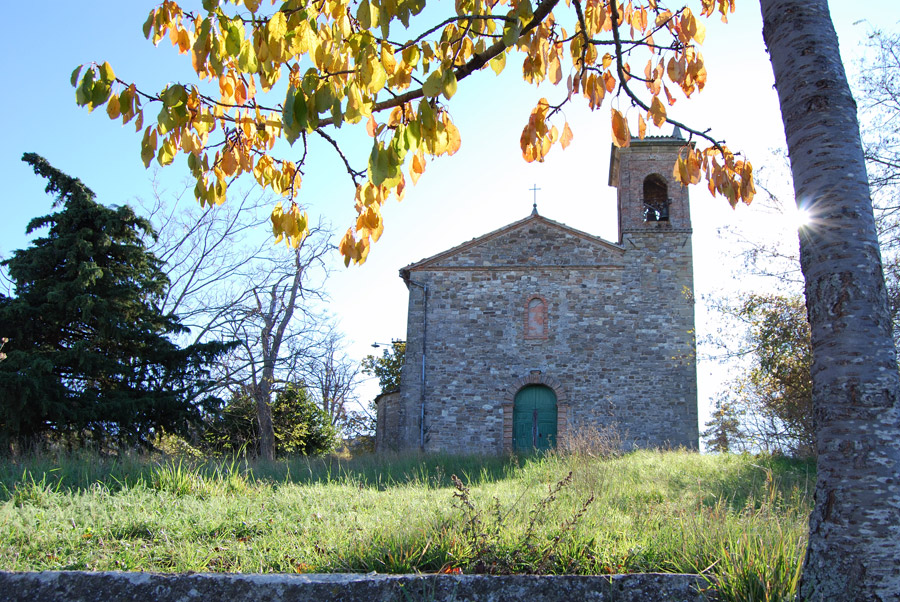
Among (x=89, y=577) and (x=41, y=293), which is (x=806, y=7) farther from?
(x=41, y=293)

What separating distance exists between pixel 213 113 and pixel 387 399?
766 inches

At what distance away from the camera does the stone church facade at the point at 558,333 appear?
18.0 meters

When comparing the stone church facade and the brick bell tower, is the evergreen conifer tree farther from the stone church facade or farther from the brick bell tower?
the brick bell tower

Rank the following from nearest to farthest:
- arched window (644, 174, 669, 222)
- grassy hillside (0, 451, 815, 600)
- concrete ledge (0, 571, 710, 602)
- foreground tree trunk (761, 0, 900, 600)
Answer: foreground tree trunk (761, 0, 900, 600) < concrete ledge (0, 571, 710, 602) < grassy hillside (0, 451, 815, 600) < arched window (644, 174, 669, 222)

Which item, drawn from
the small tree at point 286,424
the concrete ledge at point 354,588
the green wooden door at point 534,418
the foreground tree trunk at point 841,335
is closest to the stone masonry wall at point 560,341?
the green wooden door at point 534,418

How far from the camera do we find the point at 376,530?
425 centimetres

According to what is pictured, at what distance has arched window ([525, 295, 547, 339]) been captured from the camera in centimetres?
1886

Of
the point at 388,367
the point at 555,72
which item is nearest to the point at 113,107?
the point at 555,72

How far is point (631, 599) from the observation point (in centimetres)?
303

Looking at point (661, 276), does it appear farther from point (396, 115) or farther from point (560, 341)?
point (396, 115)

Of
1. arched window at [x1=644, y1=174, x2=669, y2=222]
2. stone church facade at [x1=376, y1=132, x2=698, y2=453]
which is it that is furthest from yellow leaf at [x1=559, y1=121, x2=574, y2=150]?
arched window at [x1=644, y1=174, x2=669, y2=222]

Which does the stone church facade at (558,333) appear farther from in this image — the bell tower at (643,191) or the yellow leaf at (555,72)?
the yellow leaf at (555,72)

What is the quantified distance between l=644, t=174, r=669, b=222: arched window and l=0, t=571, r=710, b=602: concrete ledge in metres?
17.9

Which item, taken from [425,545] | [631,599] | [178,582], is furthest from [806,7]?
[178,582]
